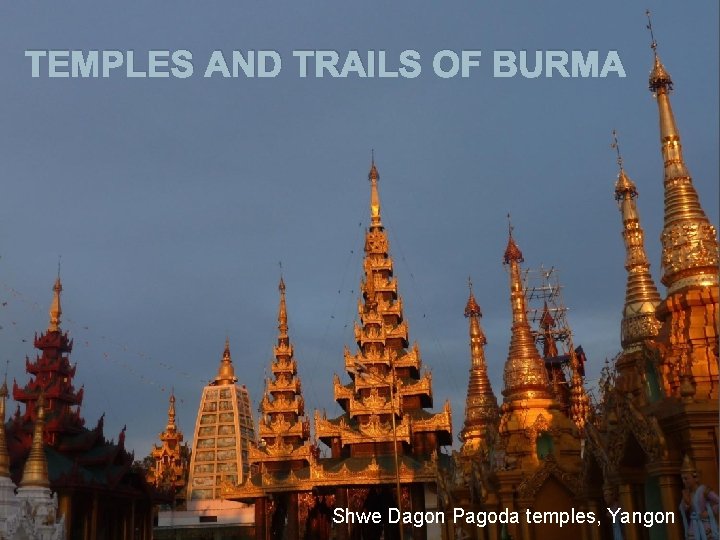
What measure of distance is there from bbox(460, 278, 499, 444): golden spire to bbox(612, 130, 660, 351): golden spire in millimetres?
10504

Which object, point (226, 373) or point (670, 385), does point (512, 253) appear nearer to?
point (670, 385)

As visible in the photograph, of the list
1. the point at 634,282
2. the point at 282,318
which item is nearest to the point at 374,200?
the point at 282,318

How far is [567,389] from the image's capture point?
40.5m

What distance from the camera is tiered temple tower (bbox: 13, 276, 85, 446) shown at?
38.8m

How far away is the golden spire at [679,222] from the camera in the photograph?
15115mm

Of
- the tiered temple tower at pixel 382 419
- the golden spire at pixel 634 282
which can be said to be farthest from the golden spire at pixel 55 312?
the golden spire at pixel 634 282

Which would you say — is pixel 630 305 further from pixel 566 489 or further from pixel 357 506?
pixel 357 506

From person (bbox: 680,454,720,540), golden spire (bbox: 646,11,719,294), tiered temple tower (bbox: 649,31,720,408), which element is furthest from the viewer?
golden spire (bbox: 646,11,719,294)

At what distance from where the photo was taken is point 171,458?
2488 inches

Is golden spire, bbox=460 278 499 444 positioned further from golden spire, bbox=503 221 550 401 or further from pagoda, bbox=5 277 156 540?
pagoda, bbox=5 277 156 540

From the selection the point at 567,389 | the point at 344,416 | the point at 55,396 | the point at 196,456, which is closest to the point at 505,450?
the point at 567,389

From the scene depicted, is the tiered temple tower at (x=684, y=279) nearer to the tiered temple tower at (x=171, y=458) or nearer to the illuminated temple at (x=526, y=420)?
the illuminated temple at (x=526, y=420)

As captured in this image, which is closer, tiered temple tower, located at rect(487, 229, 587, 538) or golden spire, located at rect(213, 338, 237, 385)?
tiered temple tower, located at rect(487, 229, 587, 538)

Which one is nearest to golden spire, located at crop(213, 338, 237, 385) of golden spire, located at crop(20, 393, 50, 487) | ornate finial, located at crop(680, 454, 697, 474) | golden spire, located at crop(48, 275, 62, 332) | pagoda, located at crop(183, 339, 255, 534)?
pagoda, located at crop(183, 339, 255, 534)
